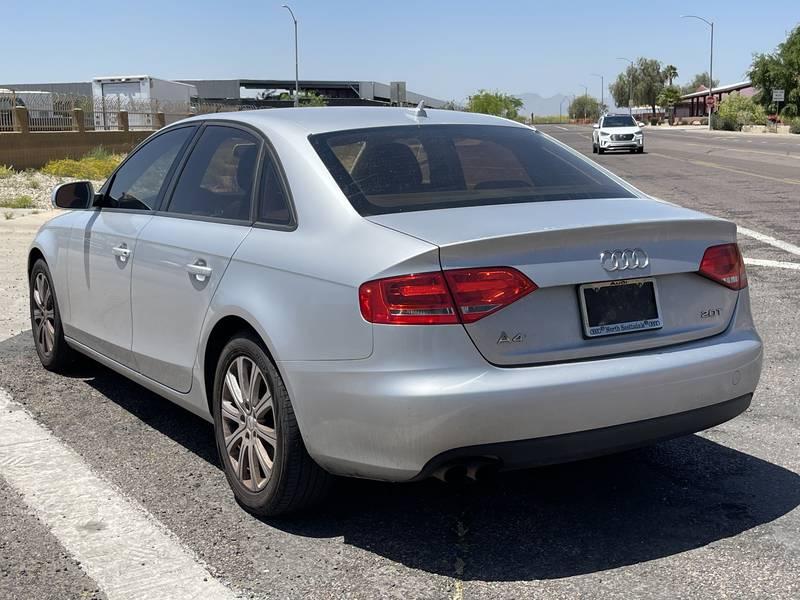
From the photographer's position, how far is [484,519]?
13.6 ft

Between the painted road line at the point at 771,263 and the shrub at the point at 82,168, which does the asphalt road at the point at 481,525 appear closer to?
the painted road line at the point at 771,263

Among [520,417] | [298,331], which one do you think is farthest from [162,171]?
[520,417]

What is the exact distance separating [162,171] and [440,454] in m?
2.68

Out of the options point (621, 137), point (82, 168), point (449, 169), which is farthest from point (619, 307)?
point (621, 137)

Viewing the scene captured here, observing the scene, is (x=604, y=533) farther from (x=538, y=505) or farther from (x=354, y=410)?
(x=354, y=410)

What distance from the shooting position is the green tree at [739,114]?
85625 mm

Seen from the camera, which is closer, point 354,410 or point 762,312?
point 354,410

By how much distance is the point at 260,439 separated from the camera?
4.13 m

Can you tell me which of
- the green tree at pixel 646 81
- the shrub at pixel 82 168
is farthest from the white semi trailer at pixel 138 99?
the green tree at pixel 646 81

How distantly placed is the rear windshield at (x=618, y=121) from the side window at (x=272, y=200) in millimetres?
36981

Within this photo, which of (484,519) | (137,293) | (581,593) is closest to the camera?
(581,593)

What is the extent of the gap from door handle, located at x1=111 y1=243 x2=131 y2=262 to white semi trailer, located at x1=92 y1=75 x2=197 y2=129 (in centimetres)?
3289

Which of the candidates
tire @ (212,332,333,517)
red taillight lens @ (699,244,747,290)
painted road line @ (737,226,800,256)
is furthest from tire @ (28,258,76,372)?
painted road line @ (737,226,800,256)

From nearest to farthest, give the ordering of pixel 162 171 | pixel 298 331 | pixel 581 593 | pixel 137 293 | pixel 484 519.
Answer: pixel 581 593 < pixel 298 331 < pixel 484 519 < pixel 137 293 < pixel 162 171
